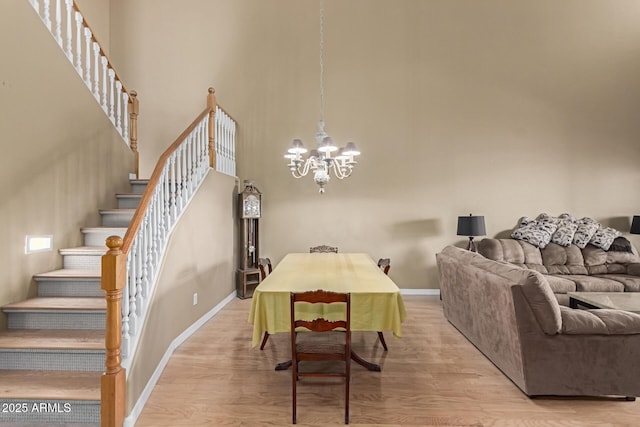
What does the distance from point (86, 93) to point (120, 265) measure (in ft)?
8.63

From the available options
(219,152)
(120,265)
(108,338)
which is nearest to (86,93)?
(219,152)

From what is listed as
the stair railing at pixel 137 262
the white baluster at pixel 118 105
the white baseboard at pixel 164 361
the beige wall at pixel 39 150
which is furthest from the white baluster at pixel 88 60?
the white baseboard at pixel 164 361

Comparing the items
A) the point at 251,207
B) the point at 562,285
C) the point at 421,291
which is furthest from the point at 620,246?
the point at 251,207

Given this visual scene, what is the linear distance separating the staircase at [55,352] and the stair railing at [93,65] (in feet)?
6.44

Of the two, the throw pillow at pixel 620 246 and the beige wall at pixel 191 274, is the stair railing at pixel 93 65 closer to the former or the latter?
the beige wall at pixel 191 274

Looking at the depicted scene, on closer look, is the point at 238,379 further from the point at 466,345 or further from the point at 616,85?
the point at 616,85

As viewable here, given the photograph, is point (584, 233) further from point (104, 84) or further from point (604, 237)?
point (104, 84)

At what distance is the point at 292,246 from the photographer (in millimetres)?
5457

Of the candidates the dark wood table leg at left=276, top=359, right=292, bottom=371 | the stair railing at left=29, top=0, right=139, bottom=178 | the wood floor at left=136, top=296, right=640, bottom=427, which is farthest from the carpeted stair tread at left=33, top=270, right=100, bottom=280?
the stair railing at left=29, top=0, right=139, bottom=178

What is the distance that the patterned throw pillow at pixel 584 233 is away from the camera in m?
4.80

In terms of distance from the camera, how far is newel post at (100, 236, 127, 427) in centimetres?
203

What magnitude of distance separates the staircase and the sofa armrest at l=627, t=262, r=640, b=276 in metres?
6.31

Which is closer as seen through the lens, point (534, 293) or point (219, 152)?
point (534, 293)

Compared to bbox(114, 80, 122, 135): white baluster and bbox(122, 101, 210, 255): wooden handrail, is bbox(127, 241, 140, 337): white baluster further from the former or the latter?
bbox(114, 80, 122, 135): white baluster
